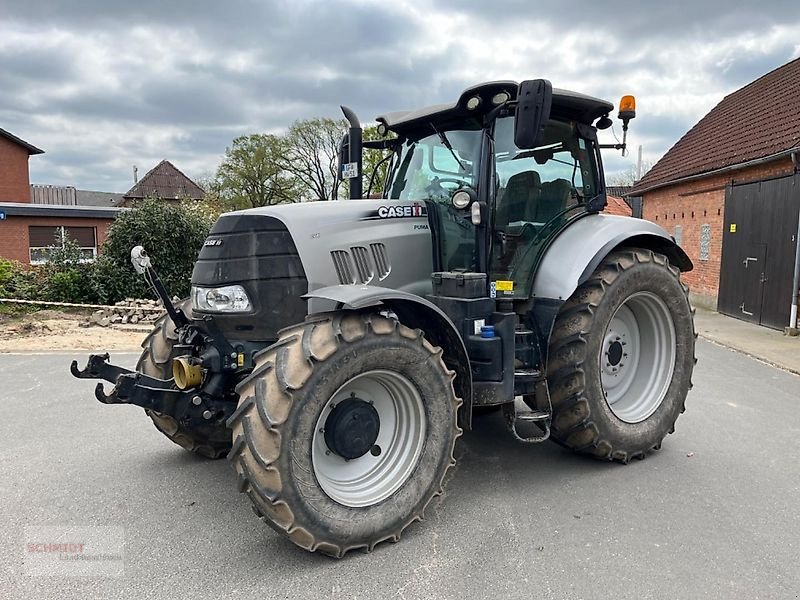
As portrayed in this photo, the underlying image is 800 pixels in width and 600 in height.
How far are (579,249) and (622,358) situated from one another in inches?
43.7

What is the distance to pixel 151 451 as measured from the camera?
4.46m

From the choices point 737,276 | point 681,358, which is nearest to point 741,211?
point 737,276

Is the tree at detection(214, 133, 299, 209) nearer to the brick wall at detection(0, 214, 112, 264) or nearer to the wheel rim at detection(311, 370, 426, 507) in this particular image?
the brick wall at detection(0, 214, 112, 264)

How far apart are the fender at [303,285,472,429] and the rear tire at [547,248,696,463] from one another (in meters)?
0.74

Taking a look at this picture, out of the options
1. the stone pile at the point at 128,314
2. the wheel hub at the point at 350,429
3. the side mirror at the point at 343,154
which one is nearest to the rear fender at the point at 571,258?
the wheel hub at the point at 350,429

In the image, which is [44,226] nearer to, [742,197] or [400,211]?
[400,211]

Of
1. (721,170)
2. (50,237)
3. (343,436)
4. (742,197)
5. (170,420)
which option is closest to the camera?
(343,436)

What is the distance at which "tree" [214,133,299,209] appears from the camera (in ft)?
115

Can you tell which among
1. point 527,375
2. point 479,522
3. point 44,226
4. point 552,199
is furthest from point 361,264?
point 44,226

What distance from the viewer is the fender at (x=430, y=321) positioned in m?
3.09

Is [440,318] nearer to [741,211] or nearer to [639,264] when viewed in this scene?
[639,264]

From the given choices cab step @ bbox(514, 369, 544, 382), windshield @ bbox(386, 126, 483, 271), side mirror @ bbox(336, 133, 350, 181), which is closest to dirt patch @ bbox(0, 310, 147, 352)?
side mirror @ bbox(336, 133, 350, 181)

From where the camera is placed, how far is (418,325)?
3.46 meters

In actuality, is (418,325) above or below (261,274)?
below
